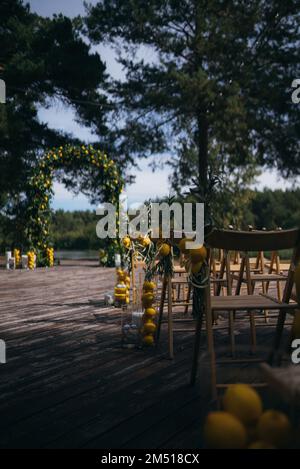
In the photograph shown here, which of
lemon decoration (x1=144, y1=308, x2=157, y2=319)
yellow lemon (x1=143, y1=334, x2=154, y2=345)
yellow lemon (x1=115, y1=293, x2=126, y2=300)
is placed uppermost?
lemon decoration (x1=144, y1=308, x2=157, y2=319)

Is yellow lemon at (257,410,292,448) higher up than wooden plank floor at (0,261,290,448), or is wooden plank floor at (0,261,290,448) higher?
yellow lemon at (257,410,292,448)

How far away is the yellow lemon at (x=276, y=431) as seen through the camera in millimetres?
766

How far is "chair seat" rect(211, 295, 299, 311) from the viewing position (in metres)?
2.28

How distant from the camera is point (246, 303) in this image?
2383 millimetres

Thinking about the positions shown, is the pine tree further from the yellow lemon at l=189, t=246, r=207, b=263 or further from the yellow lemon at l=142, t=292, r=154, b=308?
the yellow lemon at l=189, t=246, r=207, b=263

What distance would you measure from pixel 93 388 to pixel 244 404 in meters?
1.82

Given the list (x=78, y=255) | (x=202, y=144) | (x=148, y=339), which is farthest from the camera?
(x=78, y=255)

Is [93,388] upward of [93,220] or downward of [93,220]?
downward

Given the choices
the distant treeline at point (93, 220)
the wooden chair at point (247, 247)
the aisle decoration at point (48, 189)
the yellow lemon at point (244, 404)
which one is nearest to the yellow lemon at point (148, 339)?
the wooden chair at point (247, 247)

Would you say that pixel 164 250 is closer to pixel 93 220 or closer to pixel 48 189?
pixel 48 189

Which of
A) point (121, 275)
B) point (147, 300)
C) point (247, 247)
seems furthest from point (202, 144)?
point (247, 247)

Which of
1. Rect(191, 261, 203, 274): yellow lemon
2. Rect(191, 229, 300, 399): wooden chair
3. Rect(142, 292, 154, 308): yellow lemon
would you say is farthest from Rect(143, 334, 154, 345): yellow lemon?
Result: Rect(191, 261, 203, 274): yellow lemon

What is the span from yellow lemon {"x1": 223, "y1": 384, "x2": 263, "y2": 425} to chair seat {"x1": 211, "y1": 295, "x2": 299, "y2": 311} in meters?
1.42

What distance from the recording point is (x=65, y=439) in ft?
6.08
